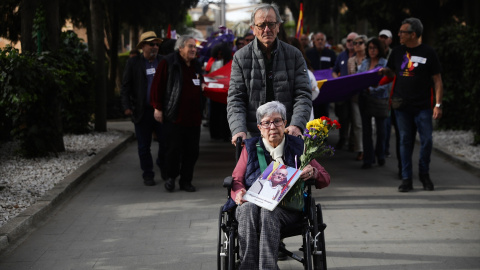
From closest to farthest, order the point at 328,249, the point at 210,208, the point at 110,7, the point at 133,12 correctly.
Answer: the point at 328,249 → the point at 210,208 → the point at 110,7 → the point at 133,12

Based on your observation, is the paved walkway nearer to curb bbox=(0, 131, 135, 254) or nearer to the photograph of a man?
curb bbox=(0, 131, 135, 254)

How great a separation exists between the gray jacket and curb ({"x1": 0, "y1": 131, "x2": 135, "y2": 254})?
2376 mm

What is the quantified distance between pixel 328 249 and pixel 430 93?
11.3 feet

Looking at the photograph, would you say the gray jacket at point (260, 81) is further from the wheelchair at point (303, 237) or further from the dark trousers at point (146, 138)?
the dark trousers at point (146, 138)

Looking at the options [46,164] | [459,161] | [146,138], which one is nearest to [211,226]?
[146,138]

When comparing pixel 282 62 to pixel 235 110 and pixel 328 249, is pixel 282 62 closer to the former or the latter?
pixel 235 110

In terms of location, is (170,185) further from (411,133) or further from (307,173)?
(307,173)

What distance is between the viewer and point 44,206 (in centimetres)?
808

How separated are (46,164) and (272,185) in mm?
6688

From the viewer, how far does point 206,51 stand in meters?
17.9

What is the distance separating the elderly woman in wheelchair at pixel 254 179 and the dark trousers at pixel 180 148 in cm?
420

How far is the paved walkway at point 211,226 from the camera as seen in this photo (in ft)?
20.5

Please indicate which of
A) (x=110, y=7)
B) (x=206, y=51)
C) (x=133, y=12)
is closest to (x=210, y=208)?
(x=206, y=51)

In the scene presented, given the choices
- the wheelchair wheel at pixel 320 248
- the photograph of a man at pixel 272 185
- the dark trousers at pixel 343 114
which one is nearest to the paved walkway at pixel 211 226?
the wheelchair wheel at pixel 320 248
